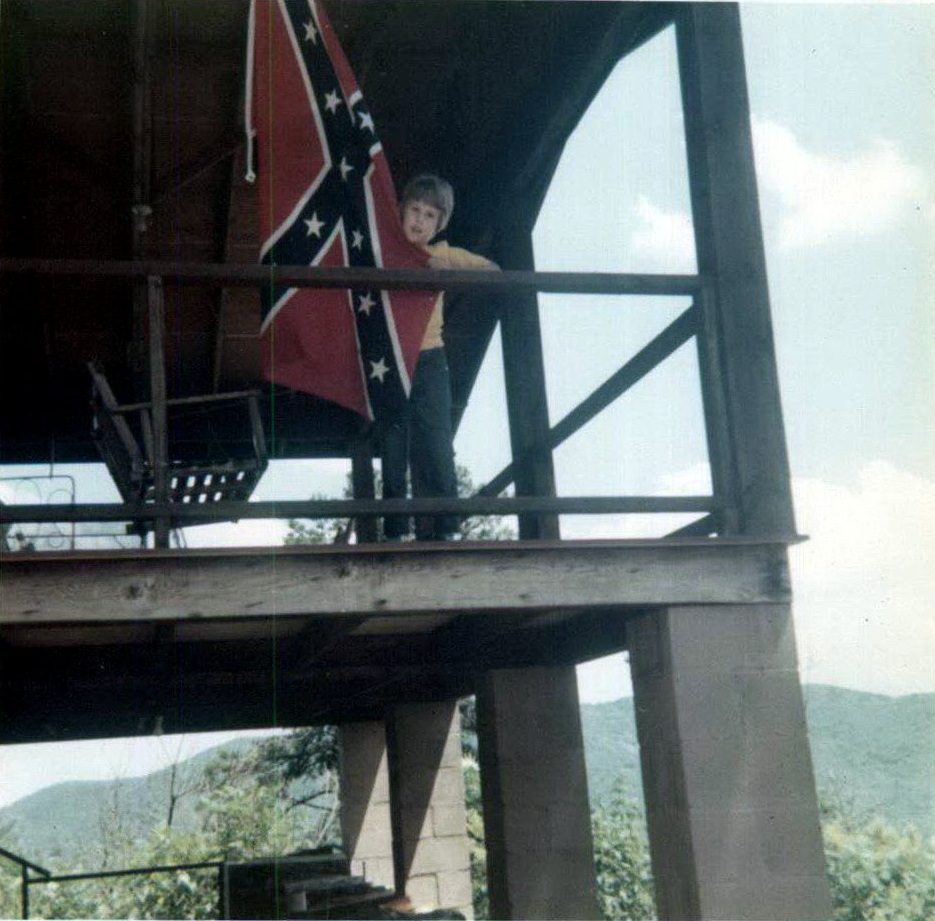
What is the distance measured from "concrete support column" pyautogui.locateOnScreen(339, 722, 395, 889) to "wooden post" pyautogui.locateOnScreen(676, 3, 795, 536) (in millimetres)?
7650

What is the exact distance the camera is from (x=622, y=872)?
17391 millimetres

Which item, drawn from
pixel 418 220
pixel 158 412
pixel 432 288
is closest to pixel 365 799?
pixel 418 220

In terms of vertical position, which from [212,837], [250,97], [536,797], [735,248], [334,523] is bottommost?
[212,837]

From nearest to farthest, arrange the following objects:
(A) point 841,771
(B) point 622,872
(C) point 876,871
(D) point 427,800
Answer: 1. (D) point 427,800
2. (C) point 876,871
3. (B) point 622,872
4. (A) point 841,771

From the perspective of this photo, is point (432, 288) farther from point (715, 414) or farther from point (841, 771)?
point (841, 771)

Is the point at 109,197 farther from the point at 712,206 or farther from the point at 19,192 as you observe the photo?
the point at 712,206

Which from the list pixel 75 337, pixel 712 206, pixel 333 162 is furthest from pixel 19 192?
pixel 712 206

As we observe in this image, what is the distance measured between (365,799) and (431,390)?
7423mm

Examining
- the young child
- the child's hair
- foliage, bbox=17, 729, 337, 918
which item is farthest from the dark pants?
foliage, bbox=17, 729, 337, 918

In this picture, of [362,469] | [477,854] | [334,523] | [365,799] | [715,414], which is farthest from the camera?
[334,523]

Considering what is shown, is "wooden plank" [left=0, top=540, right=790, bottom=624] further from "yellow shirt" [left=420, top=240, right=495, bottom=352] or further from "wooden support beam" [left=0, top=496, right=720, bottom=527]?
"yellow shirt" [left=420, top=240, right=495, bottom=352]

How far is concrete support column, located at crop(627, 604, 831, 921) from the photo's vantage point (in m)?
3.99

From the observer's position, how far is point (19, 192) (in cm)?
688

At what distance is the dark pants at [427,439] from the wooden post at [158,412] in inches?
42.1
